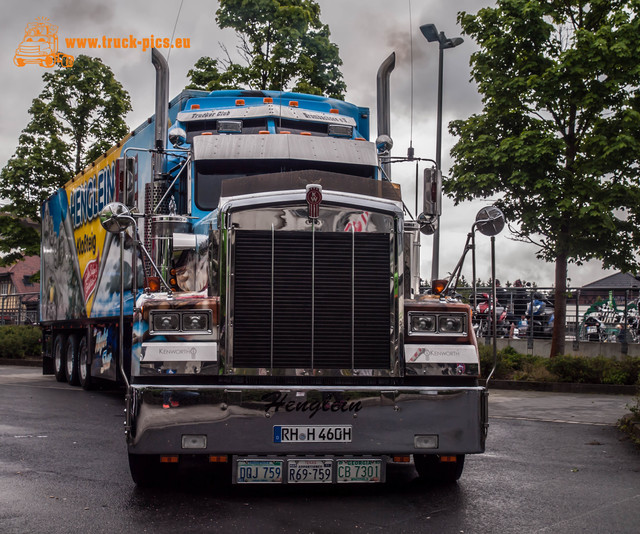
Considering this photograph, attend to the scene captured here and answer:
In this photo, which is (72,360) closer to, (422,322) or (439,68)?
(422,322)

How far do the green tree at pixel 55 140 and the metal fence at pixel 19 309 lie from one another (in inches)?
270

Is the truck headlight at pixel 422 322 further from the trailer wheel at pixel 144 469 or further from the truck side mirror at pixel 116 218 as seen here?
the truck side mirror at pixel 116 218

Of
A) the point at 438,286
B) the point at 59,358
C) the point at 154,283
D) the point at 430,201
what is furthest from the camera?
the point at 59,358

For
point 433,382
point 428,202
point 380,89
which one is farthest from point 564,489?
point 380,89

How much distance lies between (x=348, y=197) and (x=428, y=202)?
172 centimetres

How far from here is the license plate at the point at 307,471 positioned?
6508 millimetres

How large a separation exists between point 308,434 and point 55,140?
83.8 ft

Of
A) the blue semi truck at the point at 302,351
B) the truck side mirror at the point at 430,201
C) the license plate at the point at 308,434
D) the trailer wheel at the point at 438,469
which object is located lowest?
the trailer wheel at the point at 438,469

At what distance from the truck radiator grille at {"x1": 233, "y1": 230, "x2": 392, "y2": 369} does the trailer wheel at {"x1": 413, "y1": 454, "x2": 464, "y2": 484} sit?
3.82 ft

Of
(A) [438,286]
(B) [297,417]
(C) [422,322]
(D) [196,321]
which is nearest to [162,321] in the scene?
(D) [196,321]

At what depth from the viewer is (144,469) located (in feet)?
23.1

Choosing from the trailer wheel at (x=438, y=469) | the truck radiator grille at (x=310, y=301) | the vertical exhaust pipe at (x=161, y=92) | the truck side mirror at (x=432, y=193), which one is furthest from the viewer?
the vertical exhaust pipe at (x=161, y=92)

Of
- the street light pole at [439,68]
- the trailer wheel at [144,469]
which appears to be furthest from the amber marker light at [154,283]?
the street light pole at [439,68]

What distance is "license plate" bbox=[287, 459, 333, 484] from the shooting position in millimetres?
6508
